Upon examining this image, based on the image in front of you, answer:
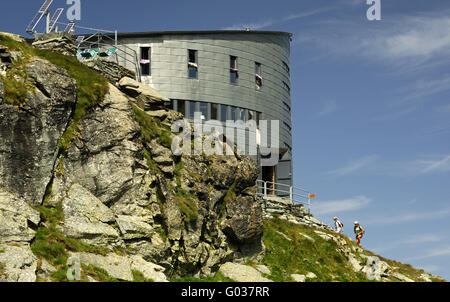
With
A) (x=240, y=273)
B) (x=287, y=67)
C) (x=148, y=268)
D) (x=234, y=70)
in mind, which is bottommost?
(x=148, y=268)

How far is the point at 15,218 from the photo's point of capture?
25.5 meters

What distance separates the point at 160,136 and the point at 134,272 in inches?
422

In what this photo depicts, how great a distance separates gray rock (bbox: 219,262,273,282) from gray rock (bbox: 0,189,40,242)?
528 inches

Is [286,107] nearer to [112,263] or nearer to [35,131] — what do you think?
[35,131]

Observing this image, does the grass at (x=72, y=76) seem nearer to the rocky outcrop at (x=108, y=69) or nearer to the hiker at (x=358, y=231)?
the rocky outcrop at (x=108, y=69)

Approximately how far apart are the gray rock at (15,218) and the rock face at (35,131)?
96cm

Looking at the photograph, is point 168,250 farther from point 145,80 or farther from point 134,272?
point 145,80

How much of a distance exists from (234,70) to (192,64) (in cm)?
391

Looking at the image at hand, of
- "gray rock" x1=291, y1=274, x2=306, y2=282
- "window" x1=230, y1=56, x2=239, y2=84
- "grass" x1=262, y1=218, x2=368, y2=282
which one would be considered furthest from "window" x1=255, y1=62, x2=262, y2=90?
"gray rock" x1=291, y1=274, x2=306, y2=282

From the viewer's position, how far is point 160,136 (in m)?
36.6

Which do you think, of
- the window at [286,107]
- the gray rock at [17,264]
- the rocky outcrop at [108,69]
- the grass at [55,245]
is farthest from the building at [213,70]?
the gray rock at [17,264]

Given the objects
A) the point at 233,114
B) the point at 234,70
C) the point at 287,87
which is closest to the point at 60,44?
the point at 233,114

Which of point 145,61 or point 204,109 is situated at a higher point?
point 145,61

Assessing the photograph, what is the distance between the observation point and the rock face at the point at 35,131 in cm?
2745
